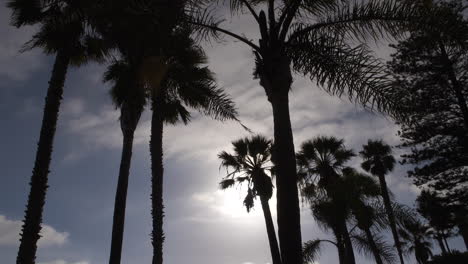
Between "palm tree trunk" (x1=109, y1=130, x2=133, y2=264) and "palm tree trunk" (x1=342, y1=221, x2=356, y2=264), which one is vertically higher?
"palm tree trunk" (x1=109, y1=130, x2=133, y2=264)

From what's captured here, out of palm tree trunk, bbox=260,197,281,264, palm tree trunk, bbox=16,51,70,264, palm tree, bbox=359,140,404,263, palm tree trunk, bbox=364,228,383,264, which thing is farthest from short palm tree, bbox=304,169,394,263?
palm tree, bbox=359,140,404,263

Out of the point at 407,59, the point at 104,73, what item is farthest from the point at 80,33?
the point at 407,59

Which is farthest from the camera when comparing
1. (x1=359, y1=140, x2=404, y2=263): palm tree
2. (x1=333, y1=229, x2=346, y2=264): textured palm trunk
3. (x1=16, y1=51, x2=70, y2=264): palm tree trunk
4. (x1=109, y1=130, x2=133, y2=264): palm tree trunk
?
(x1=359, y1=140, x2=404, y2=263): palm tree

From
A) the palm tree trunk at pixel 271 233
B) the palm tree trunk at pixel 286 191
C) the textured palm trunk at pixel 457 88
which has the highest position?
the textured palm trunk at pixel 457 88

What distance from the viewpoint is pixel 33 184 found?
9242 millimetres

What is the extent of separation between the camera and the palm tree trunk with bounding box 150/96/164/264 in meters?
11.7

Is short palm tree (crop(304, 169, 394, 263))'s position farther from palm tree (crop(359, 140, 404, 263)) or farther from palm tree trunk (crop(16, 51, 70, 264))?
palm tree (crop(359, 140, 404, 263))

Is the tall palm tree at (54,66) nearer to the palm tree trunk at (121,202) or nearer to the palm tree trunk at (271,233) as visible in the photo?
the palm tree trunk at (121,202)

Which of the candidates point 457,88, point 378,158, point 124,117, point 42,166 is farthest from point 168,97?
point 378,158

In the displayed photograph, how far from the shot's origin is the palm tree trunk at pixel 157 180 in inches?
461

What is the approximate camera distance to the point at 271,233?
18.5 meters

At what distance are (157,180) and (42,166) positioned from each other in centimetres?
380

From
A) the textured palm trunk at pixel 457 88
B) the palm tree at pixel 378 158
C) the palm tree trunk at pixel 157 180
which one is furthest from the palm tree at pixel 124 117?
the palm tree at pixel 378 158

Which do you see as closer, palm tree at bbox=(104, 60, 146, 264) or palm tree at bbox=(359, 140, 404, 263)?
palm tree at bbox=(104, 60, 146, 264)
